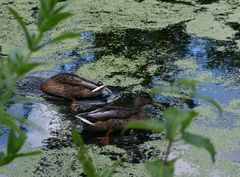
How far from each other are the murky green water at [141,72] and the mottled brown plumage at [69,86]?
81mm

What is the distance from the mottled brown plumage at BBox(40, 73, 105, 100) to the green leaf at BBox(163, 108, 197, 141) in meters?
3.23

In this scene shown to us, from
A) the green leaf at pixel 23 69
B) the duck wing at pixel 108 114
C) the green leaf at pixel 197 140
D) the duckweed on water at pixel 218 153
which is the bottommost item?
the duckweed on water at pixel 218 153

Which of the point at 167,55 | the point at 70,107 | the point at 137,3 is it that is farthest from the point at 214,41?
the point at 70,107

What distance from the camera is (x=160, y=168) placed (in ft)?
2.00

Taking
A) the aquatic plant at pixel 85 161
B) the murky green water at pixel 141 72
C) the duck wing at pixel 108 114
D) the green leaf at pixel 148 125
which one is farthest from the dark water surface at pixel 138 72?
the green leaf at pixel 148 125

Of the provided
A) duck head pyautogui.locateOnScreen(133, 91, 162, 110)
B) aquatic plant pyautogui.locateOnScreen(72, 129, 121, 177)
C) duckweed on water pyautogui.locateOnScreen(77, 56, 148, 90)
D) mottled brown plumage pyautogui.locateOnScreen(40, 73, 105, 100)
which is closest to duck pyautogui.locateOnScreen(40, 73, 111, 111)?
mottled brown plumage pyautogui.locateOnScreen(40, 73, 105, 100)

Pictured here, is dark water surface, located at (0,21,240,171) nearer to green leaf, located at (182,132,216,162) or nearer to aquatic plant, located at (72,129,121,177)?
aquatic plant, located at (72,129,121,177)

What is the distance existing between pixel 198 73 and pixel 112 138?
1.26 m

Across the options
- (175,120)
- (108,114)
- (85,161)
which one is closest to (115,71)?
(108,114)

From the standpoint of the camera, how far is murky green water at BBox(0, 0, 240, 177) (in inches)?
121

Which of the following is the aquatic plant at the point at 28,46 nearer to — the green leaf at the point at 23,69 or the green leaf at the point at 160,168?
the green leaf at the point at 23,69

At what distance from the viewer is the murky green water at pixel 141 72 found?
307cm

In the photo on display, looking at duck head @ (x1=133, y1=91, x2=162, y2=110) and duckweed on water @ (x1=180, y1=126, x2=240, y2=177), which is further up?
duck head @ (x1=133, y1=91, x2=162, y2=110)

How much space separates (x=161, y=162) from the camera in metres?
0.62
